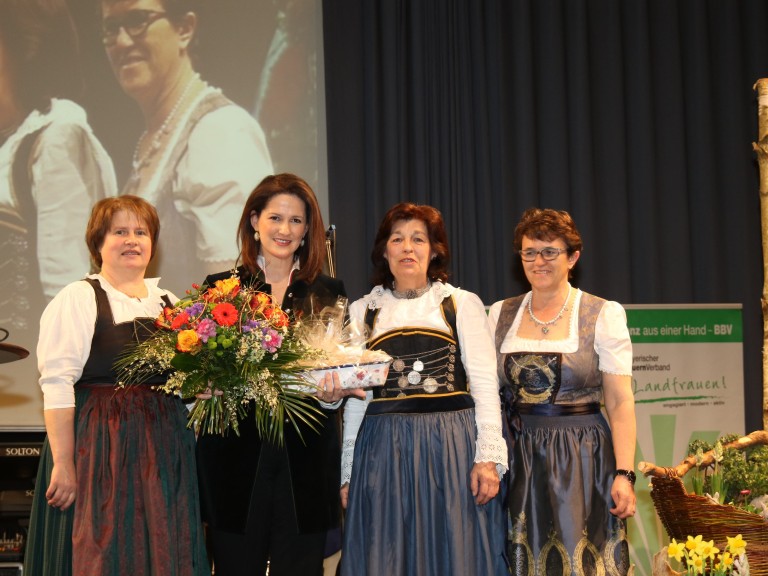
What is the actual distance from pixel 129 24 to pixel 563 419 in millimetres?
3349

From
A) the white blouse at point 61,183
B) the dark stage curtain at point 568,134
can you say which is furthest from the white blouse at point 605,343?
the white blouse at point 61,183

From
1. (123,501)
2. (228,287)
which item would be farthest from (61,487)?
(228,287)

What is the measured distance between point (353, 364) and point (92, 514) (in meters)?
0.92

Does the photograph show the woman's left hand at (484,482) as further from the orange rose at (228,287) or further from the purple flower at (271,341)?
the orange rose at (228,287)

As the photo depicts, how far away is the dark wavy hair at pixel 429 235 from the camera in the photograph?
2975 millimetres

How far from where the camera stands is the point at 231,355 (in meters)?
2.34

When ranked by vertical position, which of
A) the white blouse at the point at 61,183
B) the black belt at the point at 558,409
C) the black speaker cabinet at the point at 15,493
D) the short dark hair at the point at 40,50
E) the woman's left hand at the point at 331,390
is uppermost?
the short dark hair at the point at 40,50

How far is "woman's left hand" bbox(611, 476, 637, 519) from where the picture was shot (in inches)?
107

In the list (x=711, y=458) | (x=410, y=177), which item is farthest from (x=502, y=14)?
(x=711, y=458)

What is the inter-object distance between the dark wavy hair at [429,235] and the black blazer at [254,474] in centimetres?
45

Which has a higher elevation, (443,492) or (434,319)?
(434,319)

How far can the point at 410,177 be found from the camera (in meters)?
4.79

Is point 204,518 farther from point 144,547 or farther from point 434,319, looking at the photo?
point 434,319

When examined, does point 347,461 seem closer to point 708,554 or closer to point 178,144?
point 708,554
